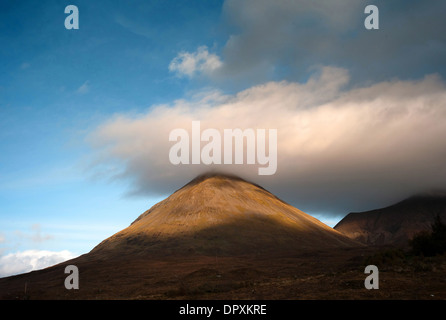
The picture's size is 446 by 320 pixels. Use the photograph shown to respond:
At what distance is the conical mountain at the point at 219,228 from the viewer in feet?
319

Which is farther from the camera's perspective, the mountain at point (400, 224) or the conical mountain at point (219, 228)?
the mountain at point (400, 224)

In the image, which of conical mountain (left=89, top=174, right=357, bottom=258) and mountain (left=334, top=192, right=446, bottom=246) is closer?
conical mountain (left=89, top=174, right=357, bottom=258)

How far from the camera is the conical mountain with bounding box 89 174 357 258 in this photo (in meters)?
97.4

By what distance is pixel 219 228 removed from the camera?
111 meters

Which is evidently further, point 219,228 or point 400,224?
point 400,224

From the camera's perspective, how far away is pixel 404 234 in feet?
541

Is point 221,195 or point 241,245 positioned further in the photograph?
point 221,195

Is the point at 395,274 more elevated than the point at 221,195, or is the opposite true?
the point at 221,195

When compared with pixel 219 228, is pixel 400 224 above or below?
below
